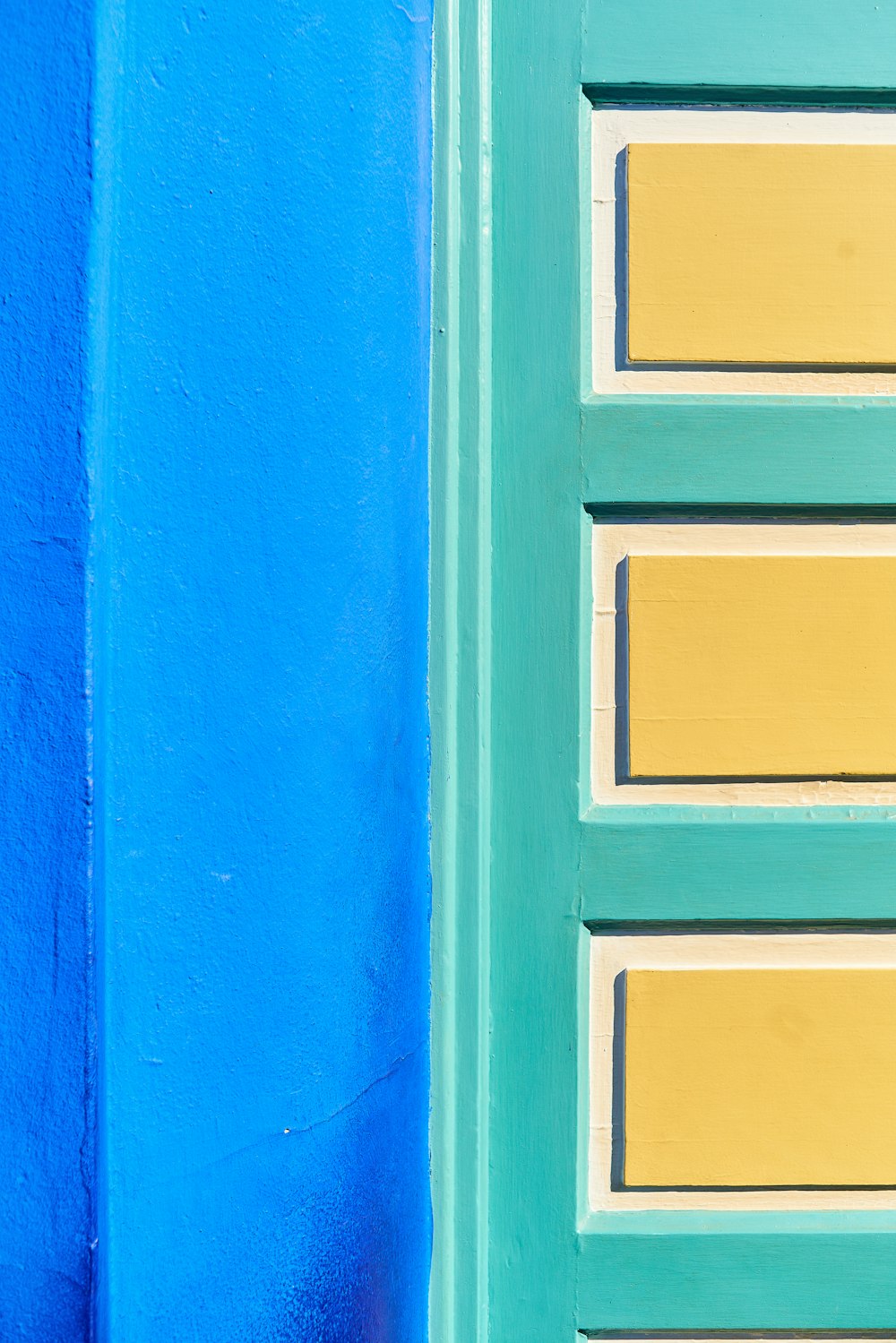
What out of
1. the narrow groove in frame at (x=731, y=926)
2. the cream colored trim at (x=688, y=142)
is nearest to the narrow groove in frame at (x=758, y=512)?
the cream colored trim at (x=688, y=142)

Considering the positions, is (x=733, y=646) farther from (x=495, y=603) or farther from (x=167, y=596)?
(x=167, y=596)

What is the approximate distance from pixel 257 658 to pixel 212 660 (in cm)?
4

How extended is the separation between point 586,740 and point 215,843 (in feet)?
1.34

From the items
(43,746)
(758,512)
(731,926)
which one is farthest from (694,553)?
(43,746)

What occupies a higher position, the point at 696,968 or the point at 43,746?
the point at 43,746

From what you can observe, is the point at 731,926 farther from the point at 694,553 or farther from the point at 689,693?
the point at 694,553

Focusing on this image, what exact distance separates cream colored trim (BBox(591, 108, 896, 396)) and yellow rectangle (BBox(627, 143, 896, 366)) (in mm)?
18

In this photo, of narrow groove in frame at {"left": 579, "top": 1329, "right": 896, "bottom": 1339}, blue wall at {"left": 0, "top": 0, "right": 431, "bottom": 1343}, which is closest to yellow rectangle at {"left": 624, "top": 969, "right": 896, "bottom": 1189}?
narrow groove in frame at {"left": 579, "top": 1329, "right": 896, "bottom": 1339}

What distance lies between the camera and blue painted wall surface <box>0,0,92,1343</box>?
2.32 feet

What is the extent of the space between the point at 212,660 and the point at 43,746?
0.47 feet

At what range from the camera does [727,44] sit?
3.25ft

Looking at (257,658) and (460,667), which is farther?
(460,667)

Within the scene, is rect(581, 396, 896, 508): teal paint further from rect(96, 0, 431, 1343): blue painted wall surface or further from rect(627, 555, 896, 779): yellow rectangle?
rect(96, 0, 431, 1343): blue painted wall surface

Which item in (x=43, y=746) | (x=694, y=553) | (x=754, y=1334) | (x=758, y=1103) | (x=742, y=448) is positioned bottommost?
(x=754, y=1334)
